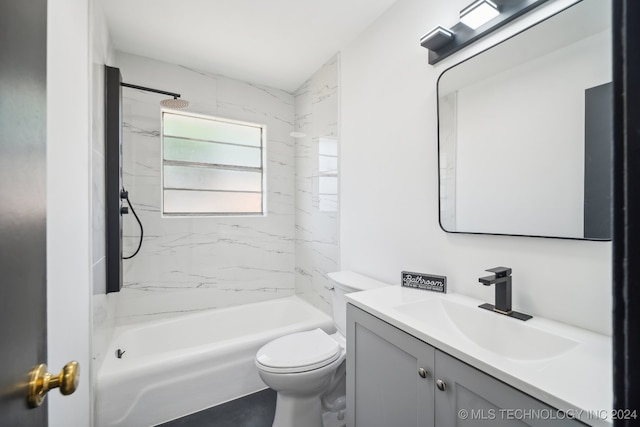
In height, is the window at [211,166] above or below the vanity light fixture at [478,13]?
below

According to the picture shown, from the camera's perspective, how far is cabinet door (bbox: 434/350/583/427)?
673 millimetres

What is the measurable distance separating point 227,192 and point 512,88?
243 cm

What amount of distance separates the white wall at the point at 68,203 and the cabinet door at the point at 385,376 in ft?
3.64

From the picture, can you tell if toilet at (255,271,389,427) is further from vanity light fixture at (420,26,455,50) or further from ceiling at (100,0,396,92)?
ceiling at (100,0,396,92)

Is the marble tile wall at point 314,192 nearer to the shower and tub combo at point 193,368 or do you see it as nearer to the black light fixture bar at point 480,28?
the shower and tub combo at point 193,368

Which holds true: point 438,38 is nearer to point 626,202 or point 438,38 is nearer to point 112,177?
point 626,202

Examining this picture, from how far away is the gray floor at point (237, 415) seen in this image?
69.0 inches

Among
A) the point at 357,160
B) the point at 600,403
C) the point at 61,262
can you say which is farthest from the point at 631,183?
the point at 357,160

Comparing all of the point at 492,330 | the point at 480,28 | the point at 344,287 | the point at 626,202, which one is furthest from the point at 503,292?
the point at 480,28

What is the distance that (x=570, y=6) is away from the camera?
98cm

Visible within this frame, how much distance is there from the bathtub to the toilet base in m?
0.48

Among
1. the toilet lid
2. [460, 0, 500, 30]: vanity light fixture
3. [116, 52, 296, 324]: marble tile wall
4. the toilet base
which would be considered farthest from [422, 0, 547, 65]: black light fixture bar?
the toilet base

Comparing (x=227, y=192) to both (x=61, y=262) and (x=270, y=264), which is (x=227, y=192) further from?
(x=61, y=262)

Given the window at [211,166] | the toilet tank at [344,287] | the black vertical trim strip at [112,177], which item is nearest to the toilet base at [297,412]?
the toilet tank at [344,287]
